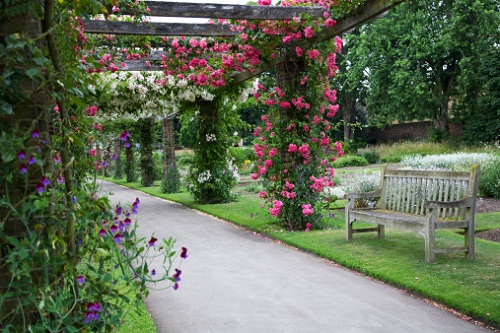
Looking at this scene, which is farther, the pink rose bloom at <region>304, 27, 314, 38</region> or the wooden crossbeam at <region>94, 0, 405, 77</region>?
the pink rose bloom at <region>304, 27, 314, 38</region>

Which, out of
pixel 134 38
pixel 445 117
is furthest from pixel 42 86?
pixel 445 117

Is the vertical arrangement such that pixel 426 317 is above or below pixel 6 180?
below

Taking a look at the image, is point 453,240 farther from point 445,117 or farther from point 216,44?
point 445,117

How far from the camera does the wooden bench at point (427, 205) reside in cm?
584

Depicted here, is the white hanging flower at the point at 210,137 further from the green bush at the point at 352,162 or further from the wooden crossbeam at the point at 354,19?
the green bush at the point at 352,162

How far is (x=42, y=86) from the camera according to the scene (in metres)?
2.38

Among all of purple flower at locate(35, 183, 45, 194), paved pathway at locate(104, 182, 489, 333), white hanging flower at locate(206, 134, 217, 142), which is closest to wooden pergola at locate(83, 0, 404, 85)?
paved pathway at locate(104, 182, 489, 333)

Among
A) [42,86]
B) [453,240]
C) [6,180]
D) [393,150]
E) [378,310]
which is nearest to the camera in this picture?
[6,180]

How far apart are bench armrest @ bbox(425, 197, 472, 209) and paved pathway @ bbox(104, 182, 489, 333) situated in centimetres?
117

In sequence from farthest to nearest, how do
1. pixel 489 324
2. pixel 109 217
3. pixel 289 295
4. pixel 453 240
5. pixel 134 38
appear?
pixel 134 38
pixel 453 240
pixel 289 295
pixel 489 324
pixel 109 217

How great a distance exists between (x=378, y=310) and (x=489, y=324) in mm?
888

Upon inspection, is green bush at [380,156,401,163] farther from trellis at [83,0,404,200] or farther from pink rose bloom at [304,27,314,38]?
pink rose bloom at [304,27,314,38]

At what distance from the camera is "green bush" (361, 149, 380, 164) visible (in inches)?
1163

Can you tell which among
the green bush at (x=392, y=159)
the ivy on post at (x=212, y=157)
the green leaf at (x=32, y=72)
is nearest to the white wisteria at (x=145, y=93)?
the ivy on post at (x=212, y=157)
